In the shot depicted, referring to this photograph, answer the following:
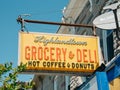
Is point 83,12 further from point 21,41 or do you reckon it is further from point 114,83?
point 114,83

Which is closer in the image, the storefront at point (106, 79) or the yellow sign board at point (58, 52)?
the storefront at point (106, 79)

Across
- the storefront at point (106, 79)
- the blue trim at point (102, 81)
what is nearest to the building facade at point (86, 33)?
the storefront at point (106, 79)

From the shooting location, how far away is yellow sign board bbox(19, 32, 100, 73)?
50.1ft

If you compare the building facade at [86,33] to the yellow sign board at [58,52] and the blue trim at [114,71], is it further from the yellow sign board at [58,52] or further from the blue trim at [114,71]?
the yellow sign board at [58,52]

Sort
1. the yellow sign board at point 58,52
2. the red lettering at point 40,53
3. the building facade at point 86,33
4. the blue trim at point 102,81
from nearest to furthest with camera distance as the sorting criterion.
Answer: the blue trim at point 102,81, the yellow sign board at point 58,52, the red lettering at point 40,53, the building facade at point 86,33

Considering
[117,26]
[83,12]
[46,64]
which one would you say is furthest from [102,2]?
[117,26]

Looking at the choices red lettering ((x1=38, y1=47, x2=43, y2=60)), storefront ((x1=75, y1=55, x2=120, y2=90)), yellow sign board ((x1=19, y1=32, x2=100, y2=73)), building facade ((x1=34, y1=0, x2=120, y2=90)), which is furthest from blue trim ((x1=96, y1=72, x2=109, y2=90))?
red lettering ((x1=38, y1=47, x2=43, y2=60))

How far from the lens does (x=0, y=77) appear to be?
44.1ft

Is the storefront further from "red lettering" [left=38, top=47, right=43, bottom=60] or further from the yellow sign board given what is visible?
"red lettering" [left=38, top=47, right=43, bottom=60]

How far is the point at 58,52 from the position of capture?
50.9 feet

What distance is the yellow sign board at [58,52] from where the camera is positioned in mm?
15258

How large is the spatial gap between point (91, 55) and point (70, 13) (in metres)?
8.46

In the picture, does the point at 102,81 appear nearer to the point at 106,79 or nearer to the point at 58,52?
the point at 106,79

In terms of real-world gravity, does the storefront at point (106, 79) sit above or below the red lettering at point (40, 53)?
below
